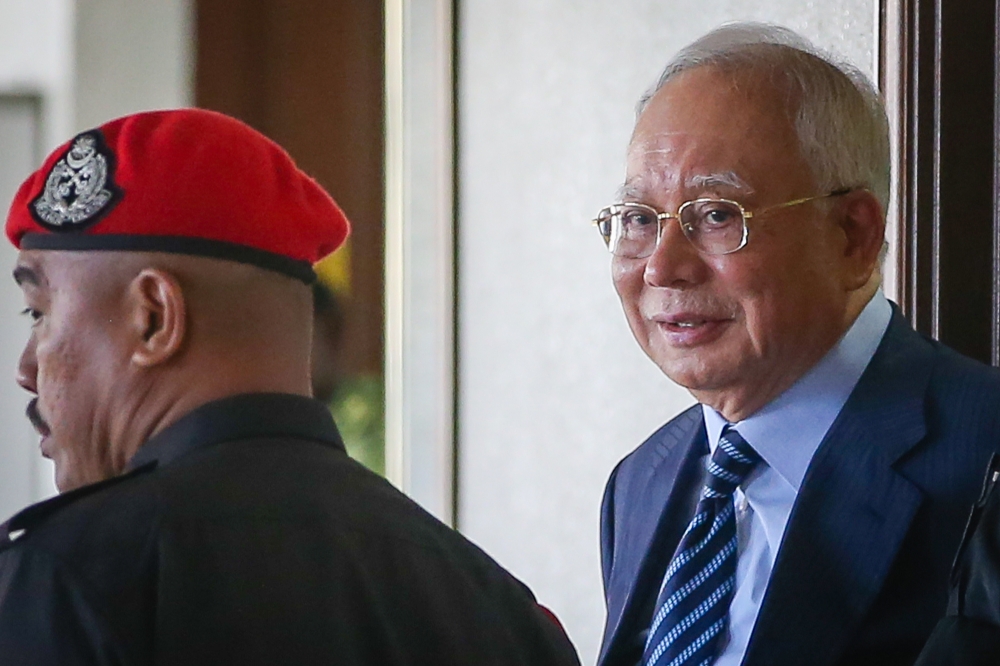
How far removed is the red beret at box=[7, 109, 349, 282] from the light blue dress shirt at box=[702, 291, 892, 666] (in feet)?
1.66

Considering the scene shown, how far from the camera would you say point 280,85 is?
3.83m

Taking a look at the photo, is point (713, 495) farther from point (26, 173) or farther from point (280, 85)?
point (26, 173)

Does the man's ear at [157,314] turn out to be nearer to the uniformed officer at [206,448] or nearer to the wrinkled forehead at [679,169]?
the uniformed officer at [206,448]

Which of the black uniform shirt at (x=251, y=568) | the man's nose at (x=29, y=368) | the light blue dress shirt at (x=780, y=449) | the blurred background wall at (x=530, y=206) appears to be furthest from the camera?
the blurred background wall at (x=530, y=206)

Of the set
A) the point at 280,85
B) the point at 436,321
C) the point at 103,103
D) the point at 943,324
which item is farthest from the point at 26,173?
the point at 943,324

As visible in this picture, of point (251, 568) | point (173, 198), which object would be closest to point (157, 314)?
point (173, 198)

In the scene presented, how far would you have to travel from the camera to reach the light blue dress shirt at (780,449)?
1.40 metres

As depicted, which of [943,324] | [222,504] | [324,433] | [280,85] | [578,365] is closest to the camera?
[222,504]

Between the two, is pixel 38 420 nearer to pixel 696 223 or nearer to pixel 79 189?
pixel 79 189

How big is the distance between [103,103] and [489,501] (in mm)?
2259

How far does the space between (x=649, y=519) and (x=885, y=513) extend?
345 millimetres

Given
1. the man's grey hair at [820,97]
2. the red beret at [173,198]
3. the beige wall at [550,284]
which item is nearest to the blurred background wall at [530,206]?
the beige wall at [550,284]

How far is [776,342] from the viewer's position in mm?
1421

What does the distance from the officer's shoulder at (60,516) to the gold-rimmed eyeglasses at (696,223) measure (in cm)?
64
